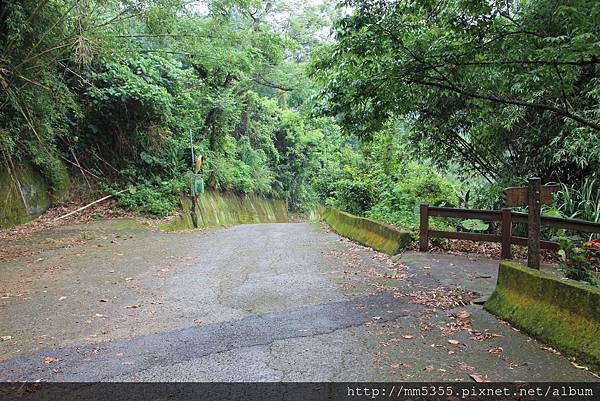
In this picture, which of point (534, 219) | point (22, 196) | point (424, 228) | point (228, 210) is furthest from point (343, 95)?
point (228, 210)

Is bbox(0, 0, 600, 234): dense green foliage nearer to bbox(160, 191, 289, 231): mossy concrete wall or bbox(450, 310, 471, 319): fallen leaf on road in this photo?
bbox(160, 191, 289, 231): mossy concrete wall

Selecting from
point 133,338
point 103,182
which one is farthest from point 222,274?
point 103,182

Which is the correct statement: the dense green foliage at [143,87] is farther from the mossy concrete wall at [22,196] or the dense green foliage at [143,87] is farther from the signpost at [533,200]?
the signpost at [533,200]

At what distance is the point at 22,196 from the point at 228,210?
34.9 feet

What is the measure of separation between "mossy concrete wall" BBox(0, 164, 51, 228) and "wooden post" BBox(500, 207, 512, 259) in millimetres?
11149

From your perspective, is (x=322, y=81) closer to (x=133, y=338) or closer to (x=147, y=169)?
(x=133, y=338)

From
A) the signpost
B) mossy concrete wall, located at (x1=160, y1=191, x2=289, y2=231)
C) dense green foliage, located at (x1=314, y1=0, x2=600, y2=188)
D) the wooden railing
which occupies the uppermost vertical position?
dense green foliage, located at (x1=314, y1=0, x2=600, y2=188)

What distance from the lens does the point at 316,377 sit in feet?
10.3

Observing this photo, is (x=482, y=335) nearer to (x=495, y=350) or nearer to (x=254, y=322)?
(x=495, y=350)

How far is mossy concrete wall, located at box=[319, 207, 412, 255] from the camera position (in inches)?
314

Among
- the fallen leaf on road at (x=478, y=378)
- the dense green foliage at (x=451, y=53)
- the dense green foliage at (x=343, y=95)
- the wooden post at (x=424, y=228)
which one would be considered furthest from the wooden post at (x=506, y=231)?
the fallen leaf on road at (x=478, y=378)

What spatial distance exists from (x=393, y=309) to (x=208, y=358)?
7.46ft

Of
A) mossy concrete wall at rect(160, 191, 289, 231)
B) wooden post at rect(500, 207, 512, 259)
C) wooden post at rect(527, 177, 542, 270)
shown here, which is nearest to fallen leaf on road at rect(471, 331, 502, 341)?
wooden post at rect(527, 177, 542, 270)

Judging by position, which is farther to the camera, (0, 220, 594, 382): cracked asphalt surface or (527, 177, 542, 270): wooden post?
(527, 177, 542, 270): wooden post
